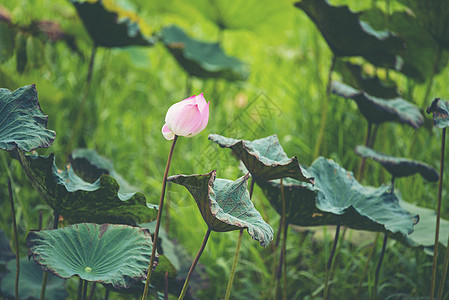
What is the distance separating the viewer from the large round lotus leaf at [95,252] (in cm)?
82

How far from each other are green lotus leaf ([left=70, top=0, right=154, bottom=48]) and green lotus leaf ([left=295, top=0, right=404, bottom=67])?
628 millimetres

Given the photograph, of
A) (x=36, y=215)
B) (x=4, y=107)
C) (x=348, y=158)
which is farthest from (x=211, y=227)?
(x=348, y=158)

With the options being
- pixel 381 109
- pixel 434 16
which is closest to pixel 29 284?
pixel 381 109

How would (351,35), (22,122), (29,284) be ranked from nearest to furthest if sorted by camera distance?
(22,122), (29,284), (351,35)

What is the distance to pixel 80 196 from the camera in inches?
37.4

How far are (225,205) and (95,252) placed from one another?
286 millimetres

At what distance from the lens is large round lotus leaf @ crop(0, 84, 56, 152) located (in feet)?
2.77

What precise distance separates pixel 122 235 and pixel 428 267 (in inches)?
43.1

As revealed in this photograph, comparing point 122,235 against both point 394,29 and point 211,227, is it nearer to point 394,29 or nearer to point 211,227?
point 211,227

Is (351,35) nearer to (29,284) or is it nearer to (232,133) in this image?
(232,133)

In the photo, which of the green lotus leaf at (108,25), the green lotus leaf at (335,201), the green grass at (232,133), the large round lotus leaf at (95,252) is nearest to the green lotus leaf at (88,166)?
the green grass at (232,133)

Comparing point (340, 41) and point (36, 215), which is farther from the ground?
point (340, 41)

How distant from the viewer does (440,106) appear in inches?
37.6

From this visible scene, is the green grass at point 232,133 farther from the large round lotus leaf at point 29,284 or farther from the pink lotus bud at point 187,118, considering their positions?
the pink lotus bud at point 187,118
